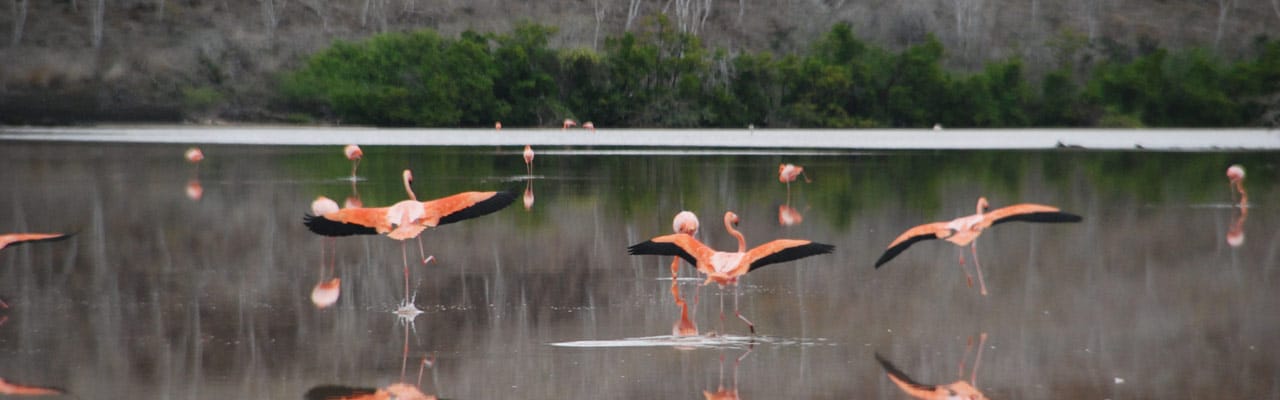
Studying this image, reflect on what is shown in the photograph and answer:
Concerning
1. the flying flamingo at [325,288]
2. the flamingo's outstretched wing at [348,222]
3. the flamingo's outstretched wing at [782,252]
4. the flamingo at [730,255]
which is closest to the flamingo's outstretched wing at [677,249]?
the flamingo at [730,255]

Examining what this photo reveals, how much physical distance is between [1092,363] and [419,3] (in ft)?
225

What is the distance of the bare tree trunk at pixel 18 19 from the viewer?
6747 centimetres

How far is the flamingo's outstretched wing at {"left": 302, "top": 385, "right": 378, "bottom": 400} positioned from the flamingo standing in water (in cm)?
243

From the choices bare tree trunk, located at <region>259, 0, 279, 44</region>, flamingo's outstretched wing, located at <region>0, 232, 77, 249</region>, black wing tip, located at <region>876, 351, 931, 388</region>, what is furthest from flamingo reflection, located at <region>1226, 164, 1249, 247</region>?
bare tree trunk, located at <region>259, 0, 279, 44</region>

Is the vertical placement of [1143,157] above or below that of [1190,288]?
above

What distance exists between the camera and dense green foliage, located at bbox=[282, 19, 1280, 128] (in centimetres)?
5544

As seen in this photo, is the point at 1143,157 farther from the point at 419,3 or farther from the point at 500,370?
the point at 419,3

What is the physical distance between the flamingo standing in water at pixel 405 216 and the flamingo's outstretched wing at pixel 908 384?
8.80ft

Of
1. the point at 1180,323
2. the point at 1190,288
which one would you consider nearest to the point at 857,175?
the point at 1190,288

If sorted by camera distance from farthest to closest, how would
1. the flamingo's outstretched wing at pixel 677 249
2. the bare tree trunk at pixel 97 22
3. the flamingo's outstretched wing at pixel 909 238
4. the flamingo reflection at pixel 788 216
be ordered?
the bare tree trunk at pixel 97 22
the flamingo reflection at pixel 788 216
the flamingo's outstretched wing at pixel 909 238
the flamingo's outstretched wing at pixel 677 249

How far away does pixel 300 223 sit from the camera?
511 inches

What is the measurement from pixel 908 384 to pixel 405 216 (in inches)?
132

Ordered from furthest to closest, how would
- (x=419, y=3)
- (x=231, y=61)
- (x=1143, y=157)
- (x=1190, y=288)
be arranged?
(x=419, y=3), (x=231, y=61), (x=1143, y=157), (x=1190, y=288)

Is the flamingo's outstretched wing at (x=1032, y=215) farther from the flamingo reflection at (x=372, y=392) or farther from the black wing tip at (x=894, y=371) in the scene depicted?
the flamingo reflection at (x=372, y=392)
